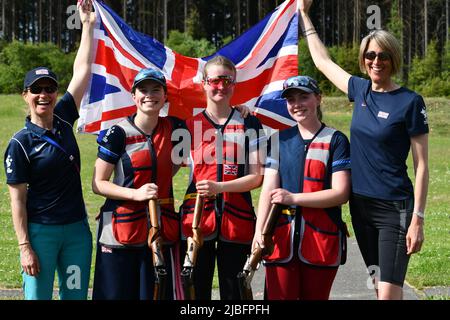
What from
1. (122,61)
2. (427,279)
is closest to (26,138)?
(122,61)

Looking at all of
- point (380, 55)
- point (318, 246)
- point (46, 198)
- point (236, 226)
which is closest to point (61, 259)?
point (46, 198)

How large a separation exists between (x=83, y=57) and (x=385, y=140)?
2648 millimetres

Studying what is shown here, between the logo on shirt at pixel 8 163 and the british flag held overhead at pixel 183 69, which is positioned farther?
the british flag held overhead at pixel 183 69

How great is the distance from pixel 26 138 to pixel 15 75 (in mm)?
43014

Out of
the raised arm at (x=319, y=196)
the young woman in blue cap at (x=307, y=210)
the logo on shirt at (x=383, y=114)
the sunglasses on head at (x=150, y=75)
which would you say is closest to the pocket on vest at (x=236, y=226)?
the young woman in blue cap at (x=307, y=210)

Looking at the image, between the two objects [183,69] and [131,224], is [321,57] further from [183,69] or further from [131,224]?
[131,224]

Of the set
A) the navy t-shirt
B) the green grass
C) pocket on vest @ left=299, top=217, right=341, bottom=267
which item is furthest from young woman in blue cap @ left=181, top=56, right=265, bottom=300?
the green grass

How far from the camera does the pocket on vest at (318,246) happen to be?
16.2 ft

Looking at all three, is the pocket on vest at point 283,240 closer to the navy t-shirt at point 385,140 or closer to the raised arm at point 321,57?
the navy t-shirt at point 385,140

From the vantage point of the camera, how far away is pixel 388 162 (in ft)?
16.2

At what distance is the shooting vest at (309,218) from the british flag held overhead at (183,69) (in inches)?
55.3

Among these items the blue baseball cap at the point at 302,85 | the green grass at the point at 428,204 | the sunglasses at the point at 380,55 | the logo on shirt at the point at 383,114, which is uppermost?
the sunglasses at the point at 380,55

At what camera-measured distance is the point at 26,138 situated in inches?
199

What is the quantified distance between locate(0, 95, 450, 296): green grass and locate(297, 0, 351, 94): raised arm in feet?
Answer: 11.1
